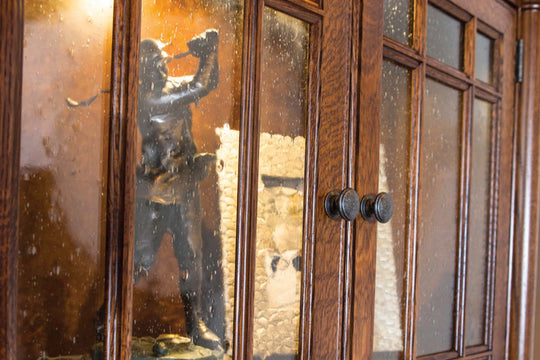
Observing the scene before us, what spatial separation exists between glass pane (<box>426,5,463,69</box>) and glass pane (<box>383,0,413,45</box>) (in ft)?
0.22

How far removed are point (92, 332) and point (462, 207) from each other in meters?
0.80

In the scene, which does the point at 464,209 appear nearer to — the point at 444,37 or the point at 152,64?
the point at 444,37

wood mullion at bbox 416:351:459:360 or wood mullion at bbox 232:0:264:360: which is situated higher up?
wood mullion at bbox 232:0:264:360

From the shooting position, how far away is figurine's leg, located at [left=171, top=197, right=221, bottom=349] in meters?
0.62

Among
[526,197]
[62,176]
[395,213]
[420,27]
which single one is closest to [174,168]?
[62,176]

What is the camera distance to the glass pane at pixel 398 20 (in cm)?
92

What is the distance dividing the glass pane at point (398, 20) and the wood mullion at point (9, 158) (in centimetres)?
61

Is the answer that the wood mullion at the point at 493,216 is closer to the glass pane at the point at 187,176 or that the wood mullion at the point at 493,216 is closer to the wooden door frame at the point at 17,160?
the glass pane at the point at 187,176

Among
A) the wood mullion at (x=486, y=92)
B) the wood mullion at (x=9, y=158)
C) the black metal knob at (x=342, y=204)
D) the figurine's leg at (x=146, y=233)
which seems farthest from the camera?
the wood mullion at (x=486, y=92)

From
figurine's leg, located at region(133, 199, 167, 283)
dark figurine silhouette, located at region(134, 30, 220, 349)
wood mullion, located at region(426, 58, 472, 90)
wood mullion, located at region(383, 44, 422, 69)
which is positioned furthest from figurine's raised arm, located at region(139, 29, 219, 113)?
wood mullion, located at region(426, 58, 472, 90)

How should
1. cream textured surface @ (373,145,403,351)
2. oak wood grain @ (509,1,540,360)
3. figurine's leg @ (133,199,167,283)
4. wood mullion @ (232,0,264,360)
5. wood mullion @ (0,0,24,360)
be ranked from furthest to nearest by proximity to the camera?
oak wood grain @ (509,1,540,360) → cream textured surface @ (373,145,403,351) → wood mullion @ (232,0,264,360) → figurine's leg @ (133,199,167,283) → wood mullion @ (0,0,24,360)

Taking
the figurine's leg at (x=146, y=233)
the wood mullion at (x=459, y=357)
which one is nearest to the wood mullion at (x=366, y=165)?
the wood mullion at (x=459, y=357)

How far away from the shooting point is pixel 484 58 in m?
1.19

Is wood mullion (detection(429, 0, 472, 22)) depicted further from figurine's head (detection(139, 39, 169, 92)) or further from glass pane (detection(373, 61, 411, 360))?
figurine's head (detection(139, 39, 169, 92))
